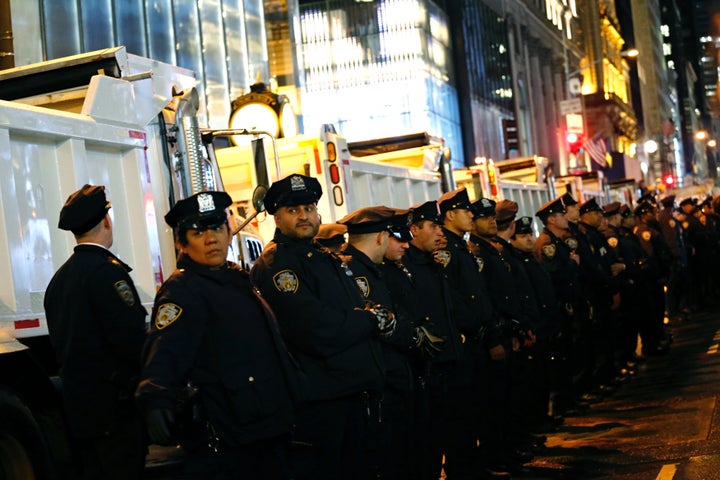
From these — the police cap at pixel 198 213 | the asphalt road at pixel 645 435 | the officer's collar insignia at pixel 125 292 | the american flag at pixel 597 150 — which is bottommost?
the asphalt road at pixel 645 435

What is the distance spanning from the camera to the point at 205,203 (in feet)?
20.0

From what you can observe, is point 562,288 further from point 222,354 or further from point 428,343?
point 222,354

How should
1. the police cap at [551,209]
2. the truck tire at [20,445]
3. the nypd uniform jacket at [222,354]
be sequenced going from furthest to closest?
the police cap at [551,209]
the truck tire at [20,445]
the nypd uniform jacket at [222,354]

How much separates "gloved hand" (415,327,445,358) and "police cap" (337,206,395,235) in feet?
2.17

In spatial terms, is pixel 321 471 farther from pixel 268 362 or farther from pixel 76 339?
pixel 76 339

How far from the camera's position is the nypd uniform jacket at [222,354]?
5.70 meters

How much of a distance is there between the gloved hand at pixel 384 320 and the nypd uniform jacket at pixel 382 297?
357 millimetres

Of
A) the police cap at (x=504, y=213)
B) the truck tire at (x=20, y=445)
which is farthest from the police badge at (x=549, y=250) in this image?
the truck tire at (x=20, y=445)

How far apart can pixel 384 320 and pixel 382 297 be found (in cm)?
67

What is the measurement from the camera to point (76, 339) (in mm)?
6516

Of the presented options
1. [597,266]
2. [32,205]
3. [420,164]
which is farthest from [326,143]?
[32,205]

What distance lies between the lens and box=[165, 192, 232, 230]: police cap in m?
6.03

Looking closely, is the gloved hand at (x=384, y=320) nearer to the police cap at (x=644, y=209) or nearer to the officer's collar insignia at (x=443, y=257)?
the officer's collar insignia at (x=443, y=257)

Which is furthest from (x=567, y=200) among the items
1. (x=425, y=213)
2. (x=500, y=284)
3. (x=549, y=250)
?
(x=425, y=213)
